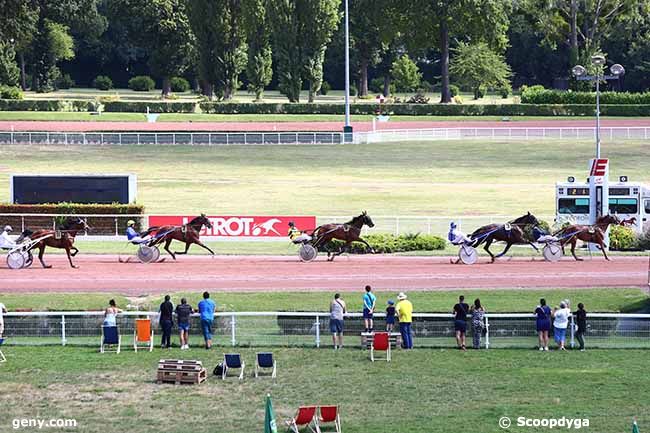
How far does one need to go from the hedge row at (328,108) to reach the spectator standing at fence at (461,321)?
186 feet

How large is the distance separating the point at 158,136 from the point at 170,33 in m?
30.4

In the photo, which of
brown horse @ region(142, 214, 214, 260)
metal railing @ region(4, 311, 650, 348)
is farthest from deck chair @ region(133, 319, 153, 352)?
brown horse @ region(142, 214, 214, 260)

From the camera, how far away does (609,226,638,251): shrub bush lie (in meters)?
34.0

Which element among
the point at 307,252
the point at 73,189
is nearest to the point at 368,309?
the point at 307,252

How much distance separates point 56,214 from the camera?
37.2 meters

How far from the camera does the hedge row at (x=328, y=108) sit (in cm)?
7844

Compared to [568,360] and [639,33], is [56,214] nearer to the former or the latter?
[568,360]

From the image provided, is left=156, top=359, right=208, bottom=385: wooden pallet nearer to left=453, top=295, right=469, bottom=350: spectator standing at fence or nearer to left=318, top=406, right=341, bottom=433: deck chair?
left=318, top=406, right=341, bottom=433: deck chair

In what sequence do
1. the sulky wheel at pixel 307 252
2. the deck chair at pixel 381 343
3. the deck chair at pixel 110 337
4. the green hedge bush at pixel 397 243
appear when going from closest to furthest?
1. the deck chair at pixel 381 343
2. the deck chair at pixel 110 337
3. the sulky wheel at pixel 307 252
4. the green hedge bush at pixel 397 243

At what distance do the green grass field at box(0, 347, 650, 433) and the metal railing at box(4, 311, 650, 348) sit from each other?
402 millimetres

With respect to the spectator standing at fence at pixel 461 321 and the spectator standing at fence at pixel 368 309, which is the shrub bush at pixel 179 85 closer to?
the spectator standing at fence at pixel 368 309

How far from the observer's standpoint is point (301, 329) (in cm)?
2234

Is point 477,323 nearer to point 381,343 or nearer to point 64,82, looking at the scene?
point 381,343

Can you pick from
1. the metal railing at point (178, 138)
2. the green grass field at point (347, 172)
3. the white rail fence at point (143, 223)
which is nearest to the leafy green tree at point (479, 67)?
the green grass field at point (347, 172)
